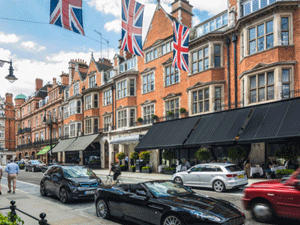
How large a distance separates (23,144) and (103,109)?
37078 mm

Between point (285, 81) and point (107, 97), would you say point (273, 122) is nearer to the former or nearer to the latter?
point (285, 81)

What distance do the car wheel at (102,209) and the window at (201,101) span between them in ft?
48.7

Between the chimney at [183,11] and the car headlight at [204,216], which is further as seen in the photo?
the chimney at [183,11]

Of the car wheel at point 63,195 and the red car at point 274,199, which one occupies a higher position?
the red car at point 274,199

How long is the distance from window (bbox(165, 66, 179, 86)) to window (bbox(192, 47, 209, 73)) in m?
2.26

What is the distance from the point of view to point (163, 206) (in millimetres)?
6309

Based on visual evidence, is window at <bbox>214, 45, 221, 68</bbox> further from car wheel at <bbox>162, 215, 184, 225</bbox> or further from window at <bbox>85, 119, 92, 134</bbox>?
window at <bbox>85, 119, 92, 134</bbox>

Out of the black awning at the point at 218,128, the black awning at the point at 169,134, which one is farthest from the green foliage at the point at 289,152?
the black awning at the point at 169,134

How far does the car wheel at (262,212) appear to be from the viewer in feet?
23.7

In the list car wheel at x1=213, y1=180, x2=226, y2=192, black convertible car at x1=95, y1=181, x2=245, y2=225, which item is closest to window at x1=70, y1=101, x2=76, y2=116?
car wheel at x1=213, y1=180, x2=226, y2=192

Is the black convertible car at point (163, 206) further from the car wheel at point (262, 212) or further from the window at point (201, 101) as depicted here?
the window at point (201, 101)

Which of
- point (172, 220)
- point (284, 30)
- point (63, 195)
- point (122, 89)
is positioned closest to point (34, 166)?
point (122, 89)

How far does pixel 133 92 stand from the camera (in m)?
30.4

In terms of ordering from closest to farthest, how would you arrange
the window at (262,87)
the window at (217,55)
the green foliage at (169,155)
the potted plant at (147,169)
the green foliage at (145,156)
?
the window at (262,87)
the window at (217,55)
the green foliage at (169,155)
the green foliage at (145,156)
the potted plant at (147,169)
